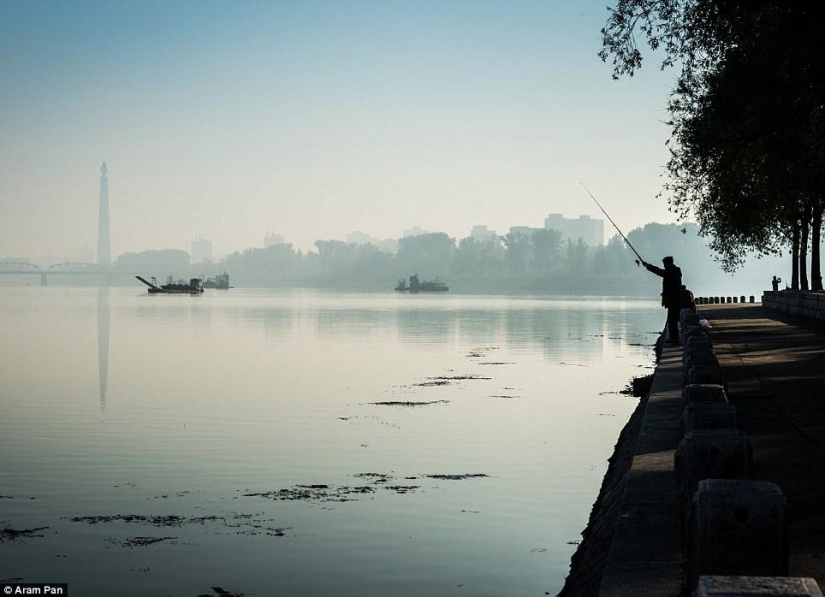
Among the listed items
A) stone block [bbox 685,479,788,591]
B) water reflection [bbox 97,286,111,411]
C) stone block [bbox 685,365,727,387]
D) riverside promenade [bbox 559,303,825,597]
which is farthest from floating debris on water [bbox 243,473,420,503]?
water reflection [bbox 97,286,111,411]

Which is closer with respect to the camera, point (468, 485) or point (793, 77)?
point (468, 485)

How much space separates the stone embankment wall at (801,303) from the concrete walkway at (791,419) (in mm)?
11036

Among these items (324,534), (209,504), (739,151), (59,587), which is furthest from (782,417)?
(739,151)

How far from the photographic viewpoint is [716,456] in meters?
9.06

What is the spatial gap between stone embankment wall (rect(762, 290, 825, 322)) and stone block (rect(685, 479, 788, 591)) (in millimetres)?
41782

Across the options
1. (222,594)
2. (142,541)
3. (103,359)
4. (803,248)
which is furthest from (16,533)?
(803,248)

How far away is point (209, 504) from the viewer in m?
18.2

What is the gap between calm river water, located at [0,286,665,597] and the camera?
46.8ft

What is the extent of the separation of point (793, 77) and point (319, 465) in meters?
14.3

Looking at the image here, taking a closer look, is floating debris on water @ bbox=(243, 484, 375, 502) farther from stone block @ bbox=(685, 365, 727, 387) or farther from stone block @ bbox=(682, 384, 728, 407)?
stone block @ bbox=(682, 384, 728, 407)

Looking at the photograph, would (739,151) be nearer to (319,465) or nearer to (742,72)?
(742,72)

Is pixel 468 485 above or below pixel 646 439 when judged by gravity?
below

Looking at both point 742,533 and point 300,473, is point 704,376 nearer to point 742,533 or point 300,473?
point 742,533

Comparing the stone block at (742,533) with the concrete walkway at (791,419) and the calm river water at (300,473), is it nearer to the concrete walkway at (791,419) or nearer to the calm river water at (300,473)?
the concrete walkway at (791,419)
